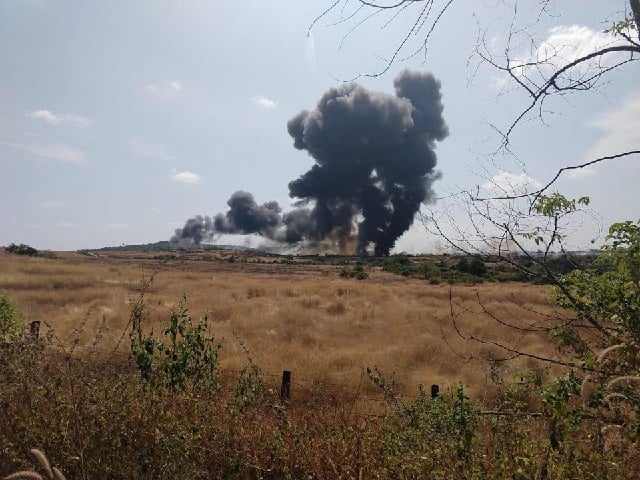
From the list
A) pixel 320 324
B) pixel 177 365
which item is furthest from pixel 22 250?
pixel 177 365

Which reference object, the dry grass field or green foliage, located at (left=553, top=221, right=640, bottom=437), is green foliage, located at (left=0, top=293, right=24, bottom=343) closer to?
the dry grass field

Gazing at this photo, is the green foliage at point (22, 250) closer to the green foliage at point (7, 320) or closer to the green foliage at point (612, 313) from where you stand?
the green foliage at point (7, 320)

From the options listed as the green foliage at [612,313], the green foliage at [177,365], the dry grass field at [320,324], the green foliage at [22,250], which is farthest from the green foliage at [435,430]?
the green foliage at [22,250]

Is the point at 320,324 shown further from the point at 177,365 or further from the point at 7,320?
Result: the point at 177,365

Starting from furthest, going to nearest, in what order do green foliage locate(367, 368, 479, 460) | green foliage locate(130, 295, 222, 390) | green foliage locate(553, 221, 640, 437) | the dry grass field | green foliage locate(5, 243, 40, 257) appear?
1. green foliage locate(5, 243, 40, 257)
2. the dry grass field
3. green foliage locate(130, 295, 222, 390)
4. green foliage locate(367, 368, 479, 460)
5. green foliage locate(553, 221, 640, 437)

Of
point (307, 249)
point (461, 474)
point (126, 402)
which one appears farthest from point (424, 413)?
point (307, 249)

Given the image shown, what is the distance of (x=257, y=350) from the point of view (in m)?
10.7

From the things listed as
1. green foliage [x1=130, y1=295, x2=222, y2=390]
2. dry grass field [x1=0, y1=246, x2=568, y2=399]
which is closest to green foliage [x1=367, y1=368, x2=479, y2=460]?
dry grass field [x1=0, y1=246, x2=568, y2=399]

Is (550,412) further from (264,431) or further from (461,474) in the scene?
(264,431)

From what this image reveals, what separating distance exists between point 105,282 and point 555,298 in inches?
960

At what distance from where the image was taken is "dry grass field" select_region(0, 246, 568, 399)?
9071mm

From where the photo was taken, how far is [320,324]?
47.9 feet

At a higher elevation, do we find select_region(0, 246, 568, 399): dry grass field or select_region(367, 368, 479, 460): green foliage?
select_region(367, 368, 479, 460): green foliage

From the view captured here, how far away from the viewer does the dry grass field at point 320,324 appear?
907 centimetres
